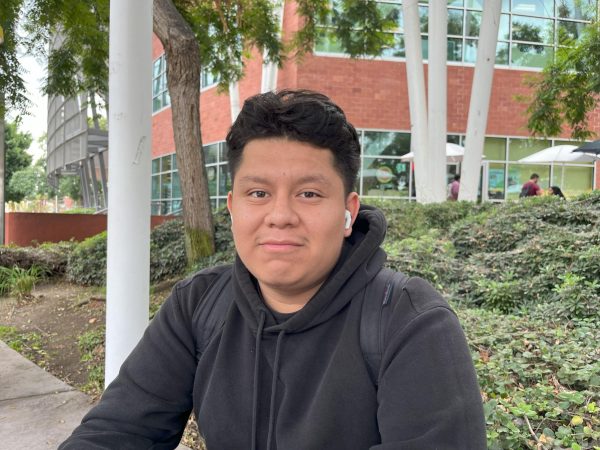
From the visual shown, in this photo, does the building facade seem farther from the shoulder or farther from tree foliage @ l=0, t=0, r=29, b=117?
the shoulder

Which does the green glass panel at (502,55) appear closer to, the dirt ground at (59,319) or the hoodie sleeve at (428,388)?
the dirt ground at (59,319)

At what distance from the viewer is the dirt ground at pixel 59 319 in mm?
5351

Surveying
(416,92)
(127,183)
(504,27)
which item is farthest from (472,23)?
(127,183)

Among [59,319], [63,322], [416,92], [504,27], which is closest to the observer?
[63,322]

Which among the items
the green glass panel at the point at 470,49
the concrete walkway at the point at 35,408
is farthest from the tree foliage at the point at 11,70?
the green glass panel at the point at 470,49

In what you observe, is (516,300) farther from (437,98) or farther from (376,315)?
(437,98)

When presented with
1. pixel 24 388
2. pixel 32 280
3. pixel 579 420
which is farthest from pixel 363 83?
pixel 579 420

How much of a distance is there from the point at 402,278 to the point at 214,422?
61cm

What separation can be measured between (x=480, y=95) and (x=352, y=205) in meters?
10.1

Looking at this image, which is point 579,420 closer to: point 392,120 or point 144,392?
point 144,392

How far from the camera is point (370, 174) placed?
52.9 feet

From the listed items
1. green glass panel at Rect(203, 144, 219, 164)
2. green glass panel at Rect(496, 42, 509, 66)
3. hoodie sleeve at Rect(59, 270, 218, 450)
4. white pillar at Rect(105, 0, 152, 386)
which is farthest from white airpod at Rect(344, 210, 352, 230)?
Answer: green glass panel at Rect(203, 144, 219, 164)

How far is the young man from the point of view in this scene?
1.31m

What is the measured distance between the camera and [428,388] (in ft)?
4.20
